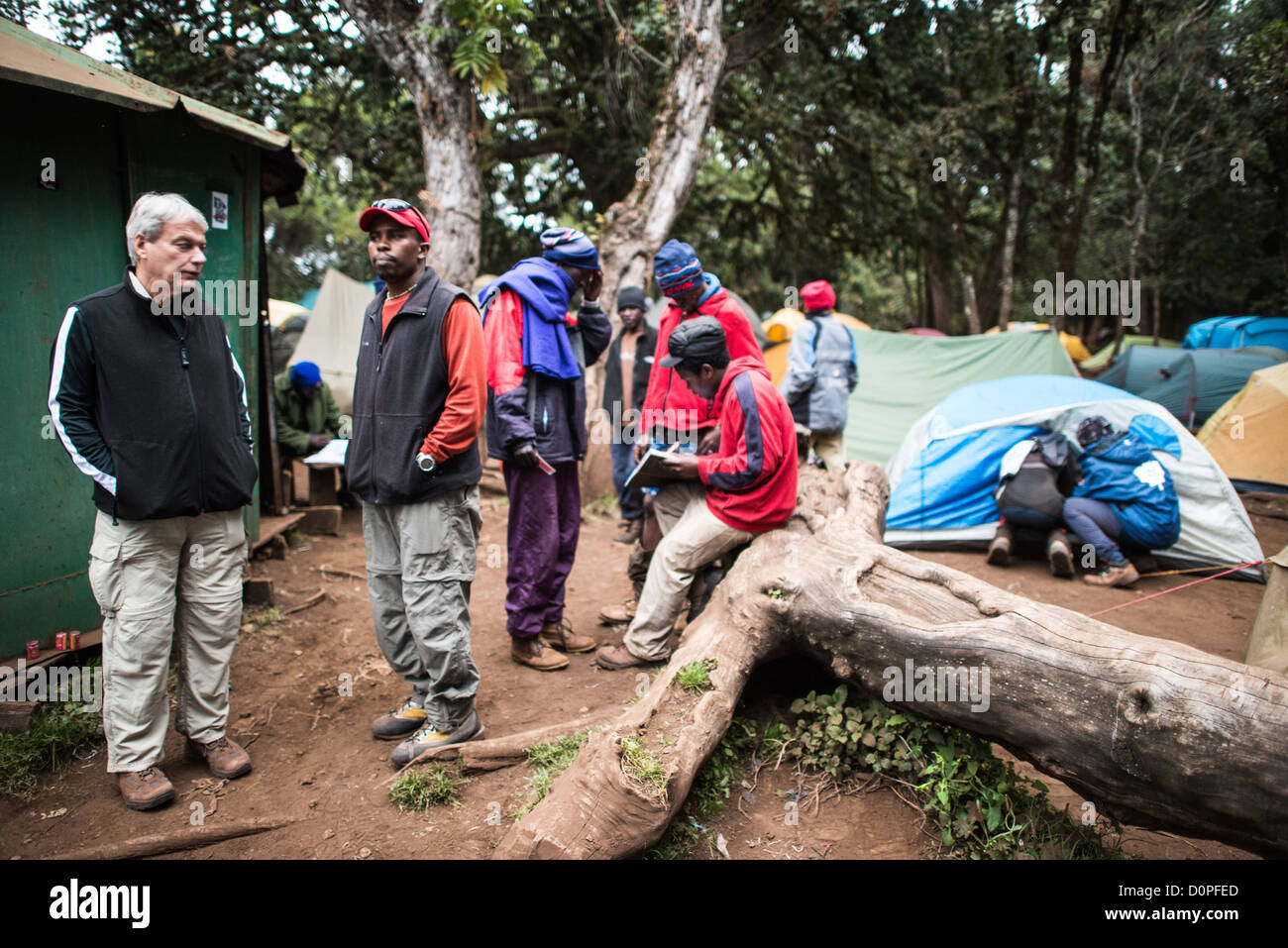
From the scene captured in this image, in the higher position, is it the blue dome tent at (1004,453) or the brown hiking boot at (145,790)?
the blue dome tent at (1004,453)

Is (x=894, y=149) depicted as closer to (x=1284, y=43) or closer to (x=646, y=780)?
(x=1284, y=43)

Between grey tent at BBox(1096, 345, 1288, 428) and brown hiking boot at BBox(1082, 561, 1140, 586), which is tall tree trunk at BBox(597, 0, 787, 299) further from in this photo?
grey tent at BBox(1096, 345, 1288, 428)

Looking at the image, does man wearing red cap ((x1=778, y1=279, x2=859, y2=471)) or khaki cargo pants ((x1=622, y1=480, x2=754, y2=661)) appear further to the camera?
man wearing red cap ((x1=778, y1=279, x2=859, y2=471))

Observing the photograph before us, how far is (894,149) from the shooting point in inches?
438

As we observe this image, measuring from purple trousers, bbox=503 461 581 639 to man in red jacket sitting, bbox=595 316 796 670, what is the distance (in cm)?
45

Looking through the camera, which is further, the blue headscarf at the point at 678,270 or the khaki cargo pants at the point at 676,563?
the blue headscarf at the point at 678,270

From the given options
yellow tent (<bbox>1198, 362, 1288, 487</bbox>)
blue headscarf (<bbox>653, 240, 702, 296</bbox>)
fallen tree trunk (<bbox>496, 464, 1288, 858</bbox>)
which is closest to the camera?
fallen tree trunk (<bbox>496, 464, 1288, 858</bbox>)

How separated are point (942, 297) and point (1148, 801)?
1590 cm

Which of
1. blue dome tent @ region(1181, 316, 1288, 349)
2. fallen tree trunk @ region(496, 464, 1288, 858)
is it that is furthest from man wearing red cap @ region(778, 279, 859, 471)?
blue dome tent @ region(1181, 316, 1288, 349)

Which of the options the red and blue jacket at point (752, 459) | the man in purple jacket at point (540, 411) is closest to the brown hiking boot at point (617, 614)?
the man in purple jacket at point (540, 411)

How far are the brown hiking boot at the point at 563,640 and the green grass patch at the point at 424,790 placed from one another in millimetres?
1427

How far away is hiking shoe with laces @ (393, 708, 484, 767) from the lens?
119 inches

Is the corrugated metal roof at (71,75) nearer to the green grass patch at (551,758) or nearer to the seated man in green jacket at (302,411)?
the seated man in green jacket at (302,411)

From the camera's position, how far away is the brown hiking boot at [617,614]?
15.5 feet
